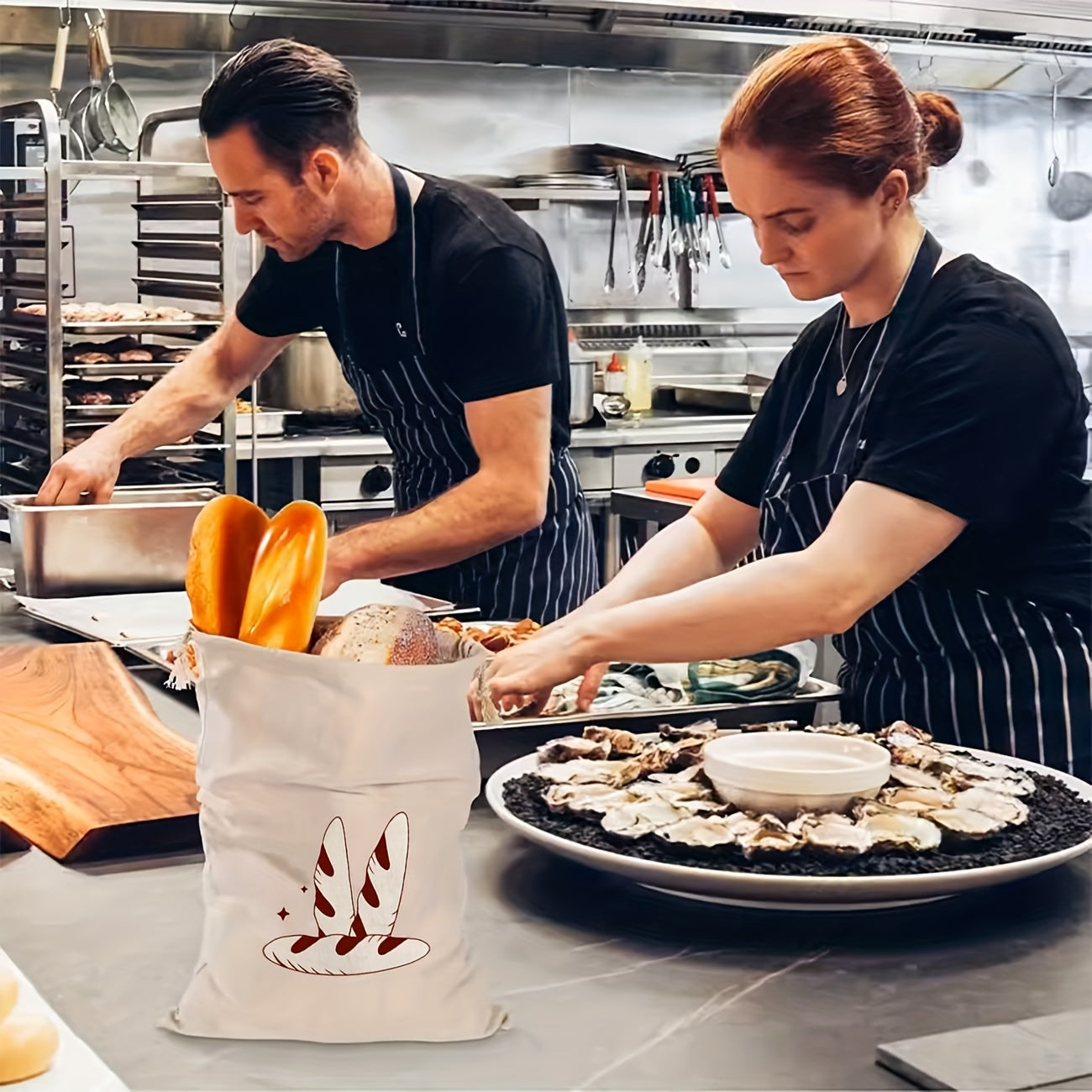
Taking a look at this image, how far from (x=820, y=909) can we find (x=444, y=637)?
1.00 feet

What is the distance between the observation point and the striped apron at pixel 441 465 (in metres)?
2.48

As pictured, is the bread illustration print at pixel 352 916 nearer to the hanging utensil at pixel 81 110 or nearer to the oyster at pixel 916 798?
the oyster at pixel 916 798

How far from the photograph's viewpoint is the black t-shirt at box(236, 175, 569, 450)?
228cm

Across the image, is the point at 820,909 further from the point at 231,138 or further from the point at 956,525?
the point at 231,138

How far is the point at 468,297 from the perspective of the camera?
2.34 m

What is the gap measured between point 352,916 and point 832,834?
1.14ft

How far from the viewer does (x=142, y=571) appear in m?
2.35

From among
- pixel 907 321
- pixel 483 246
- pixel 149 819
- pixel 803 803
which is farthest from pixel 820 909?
pixel 483 246

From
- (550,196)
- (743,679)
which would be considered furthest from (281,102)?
(550,196)

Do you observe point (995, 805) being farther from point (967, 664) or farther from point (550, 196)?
point (550, 196)

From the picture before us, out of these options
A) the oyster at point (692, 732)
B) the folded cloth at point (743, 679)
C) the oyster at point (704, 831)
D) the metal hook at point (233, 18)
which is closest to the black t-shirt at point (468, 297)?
the folded cloth at point (743, 679)

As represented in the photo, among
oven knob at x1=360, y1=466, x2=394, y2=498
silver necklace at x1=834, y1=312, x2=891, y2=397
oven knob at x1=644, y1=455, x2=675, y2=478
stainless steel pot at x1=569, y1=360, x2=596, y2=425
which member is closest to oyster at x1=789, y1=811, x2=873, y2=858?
silver necklace at x1=834, y1=312, x2=891, y2=397

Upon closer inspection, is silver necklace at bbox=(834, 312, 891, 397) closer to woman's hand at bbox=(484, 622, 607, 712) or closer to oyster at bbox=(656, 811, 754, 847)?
woman's hand at bbox=(484, 622, 607, 712)

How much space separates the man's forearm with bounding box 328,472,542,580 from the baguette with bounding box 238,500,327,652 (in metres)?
1.12
